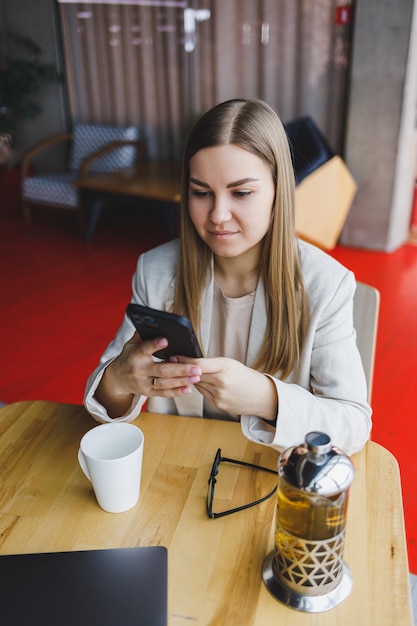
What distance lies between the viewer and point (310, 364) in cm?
123

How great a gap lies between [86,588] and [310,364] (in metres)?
0.63

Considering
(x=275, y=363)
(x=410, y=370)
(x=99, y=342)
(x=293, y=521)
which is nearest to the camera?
(x=293, y=521)

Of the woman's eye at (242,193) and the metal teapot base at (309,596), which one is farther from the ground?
the woman's eye at (242,193)

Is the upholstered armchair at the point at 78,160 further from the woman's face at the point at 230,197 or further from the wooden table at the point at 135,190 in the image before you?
the woman's face at the point at 230,197

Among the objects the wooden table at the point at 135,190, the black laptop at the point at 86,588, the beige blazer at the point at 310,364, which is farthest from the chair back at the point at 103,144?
the black laptop at the point at 86,588

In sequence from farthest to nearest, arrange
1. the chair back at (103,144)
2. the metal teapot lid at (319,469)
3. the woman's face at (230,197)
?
the chair back at (103,144) → the woman's face at (230,197) → the metal teapot lid at (319,469)

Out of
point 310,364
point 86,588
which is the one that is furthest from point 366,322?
point 86,588

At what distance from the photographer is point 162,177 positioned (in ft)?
15.2

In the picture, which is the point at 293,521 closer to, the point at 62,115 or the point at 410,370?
the point at 410,370

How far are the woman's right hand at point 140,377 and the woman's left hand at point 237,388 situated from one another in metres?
0.02

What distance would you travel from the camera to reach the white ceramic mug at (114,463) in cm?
90

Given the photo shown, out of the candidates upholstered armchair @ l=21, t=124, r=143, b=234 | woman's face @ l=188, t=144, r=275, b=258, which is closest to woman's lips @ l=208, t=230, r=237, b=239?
woman's face @ l=188, t=144, r=275, b=258

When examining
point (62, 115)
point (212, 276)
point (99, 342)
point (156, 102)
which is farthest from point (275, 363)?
point (62, 115)

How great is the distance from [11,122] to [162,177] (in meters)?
2.13
